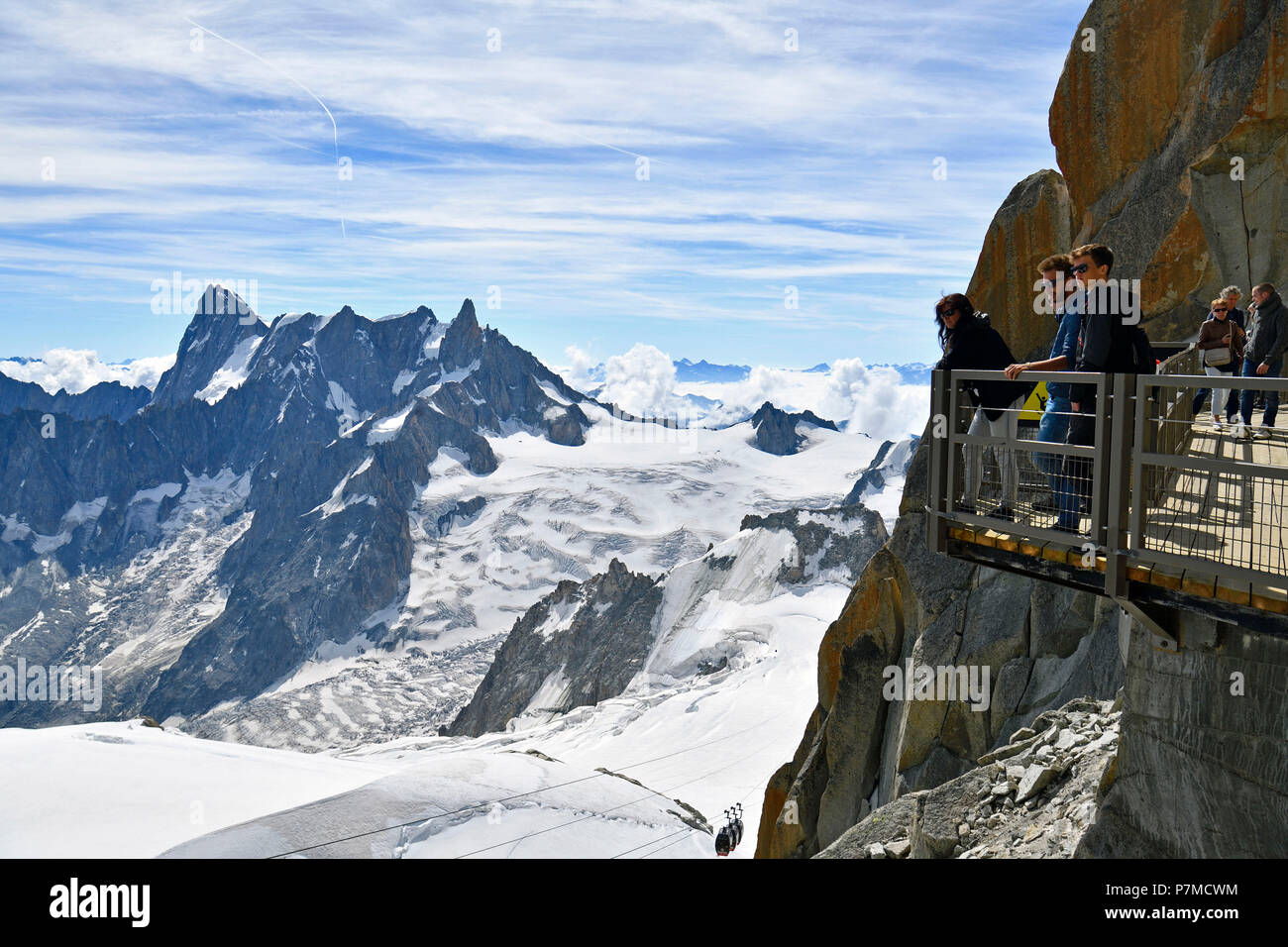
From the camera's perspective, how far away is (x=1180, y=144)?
20.2 m

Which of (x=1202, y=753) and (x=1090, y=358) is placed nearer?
(x=1202, y=753)

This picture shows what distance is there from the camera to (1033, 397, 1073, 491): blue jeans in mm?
8289

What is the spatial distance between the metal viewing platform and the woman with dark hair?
0.16ft

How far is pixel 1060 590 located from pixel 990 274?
394 inches

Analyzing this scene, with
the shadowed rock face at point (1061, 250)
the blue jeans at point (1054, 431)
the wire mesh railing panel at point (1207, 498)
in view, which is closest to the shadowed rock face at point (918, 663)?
the shadowed rock face at point (1061, 250)

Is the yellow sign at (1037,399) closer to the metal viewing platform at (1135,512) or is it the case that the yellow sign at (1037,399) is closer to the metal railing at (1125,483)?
the metal railing at (1125,483)

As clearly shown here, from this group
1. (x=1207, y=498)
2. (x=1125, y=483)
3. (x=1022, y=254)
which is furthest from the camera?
(x=1022, y=254)

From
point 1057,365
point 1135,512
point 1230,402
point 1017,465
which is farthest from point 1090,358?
point 1230,402

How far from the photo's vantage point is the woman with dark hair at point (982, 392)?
29.5 ft

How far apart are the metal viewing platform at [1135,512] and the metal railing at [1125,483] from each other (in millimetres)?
14

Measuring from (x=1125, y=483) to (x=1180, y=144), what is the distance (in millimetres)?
16508

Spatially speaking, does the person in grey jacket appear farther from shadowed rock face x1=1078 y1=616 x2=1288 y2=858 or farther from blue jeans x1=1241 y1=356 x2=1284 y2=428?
shadowed rock face x1=1078 y1=616 x2=1288 y2=858

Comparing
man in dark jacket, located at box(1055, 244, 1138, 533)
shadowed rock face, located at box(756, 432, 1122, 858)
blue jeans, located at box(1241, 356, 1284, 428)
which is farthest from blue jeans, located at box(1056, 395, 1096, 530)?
shadowed rock face, located at box(756, 432, 1122, 858)

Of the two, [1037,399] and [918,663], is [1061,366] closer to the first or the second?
[1037,399]
